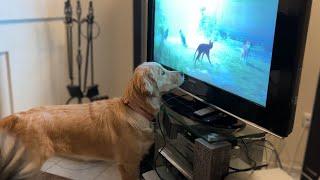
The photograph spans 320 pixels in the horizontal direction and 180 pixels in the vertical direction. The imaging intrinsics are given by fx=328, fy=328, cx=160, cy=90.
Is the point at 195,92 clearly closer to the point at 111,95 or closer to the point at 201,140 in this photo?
the point at 201,140

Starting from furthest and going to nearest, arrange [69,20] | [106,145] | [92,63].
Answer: [92,63], [69,20], [106,145]

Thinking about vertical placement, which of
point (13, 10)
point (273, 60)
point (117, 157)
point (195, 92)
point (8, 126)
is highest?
A: point (13, 10)

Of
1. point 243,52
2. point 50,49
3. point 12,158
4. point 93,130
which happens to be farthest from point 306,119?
point 50,49

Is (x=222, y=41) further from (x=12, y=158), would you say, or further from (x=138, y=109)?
(x=12, y=158)

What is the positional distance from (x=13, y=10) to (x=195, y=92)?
1289mm

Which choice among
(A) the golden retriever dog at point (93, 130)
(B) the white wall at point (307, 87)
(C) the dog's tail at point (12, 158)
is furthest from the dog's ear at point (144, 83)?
(B) the white wall at point (307, 87)

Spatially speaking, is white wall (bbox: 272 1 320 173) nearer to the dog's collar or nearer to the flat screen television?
the flat screen television

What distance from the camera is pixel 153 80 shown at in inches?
63.0

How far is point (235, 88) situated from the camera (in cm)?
142

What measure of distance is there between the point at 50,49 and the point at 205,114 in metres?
1.36

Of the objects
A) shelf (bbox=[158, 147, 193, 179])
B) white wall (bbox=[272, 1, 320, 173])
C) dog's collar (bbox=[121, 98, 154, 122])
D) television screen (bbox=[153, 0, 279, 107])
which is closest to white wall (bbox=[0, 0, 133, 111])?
television screen (bbox=[153, 0, 279, 107])

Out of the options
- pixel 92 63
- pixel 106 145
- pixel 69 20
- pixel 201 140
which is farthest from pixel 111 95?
pixel 201 140

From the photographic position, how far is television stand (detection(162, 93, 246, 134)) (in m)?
1.52

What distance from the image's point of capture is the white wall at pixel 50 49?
7.07ft
